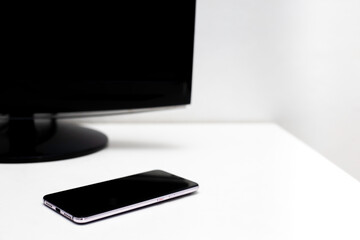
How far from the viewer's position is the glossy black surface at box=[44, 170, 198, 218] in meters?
0.58

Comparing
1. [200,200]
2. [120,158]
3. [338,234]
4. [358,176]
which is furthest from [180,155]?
[358,176]

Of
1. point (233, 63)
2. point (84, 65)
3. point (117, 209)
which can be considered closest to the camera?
point (117, 209)

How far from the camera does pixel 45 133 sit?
923 millimetres

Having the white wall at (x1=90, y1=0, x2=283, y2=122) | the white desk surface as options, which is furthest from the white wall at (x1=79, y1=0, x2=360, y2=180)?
the white desk surface

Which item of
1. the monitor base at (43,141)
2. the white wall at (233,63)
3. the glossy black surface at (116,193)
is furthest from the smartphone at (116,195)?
the white wall at (233,63)

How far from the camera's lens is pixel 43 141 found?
880mm

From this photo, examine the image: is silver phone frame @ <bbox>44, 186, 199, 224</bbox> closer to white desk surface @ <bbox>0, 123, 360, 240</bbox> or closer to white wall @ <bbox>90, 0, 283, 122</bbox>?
white desk surface @ <bbox>0, 123, 360, 240</bbox>

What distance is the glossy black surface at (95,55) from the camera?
2.69 feet

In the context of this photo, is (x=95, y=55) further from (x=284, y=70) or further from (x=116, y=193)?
(x=284, y=70)

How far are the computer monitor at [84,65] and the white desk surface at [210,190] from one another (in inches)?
3.3

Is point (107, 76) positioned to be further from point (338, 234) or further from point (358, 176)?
point (358, 176)

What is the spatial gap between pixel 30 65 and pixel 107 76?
0.13 m

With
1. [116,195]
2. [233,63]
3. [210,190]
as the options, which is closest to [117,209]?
[116,195]

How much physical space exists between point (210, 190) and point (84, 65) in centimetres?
33
